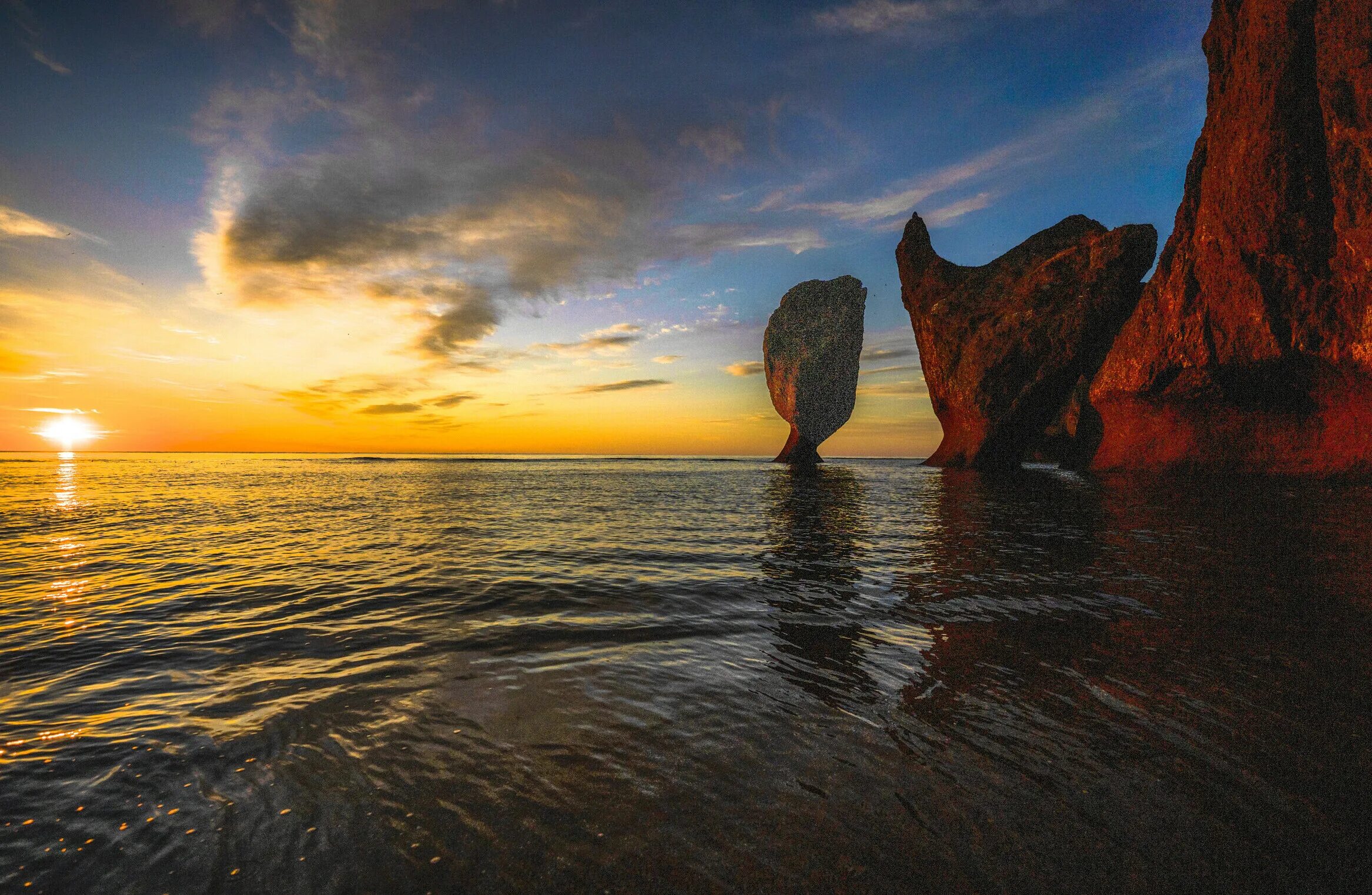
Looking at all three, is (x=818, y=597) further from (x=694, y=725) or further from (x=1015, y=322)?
(x=1015, y=322)

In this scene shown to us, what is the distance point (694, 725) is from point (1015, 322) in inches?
1838

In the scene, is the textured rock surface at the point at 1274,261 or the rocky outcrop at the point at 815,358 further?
the rocky outcrop at the point at 815,358

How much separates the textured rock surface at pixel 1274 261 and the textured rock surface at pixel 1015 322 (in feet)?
25.1

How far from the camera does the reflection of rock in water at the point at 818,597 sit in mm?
5055

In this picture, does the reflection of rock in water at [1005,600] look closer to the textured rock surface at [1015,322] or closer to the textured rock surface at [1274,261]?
the textured rock surface at [1274,261]

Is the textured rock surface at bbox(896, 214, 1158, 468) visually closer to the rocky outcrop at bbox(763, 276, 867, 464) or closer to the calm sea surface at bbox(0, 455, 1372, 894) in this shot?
the calm sea surface at bbox(0, 455, 1372, 894)

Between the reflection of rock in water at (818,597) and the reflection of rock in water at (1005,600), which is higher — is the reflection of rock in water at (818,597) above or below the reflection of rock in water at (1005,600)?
below

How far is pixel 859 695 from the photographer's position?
455 cm

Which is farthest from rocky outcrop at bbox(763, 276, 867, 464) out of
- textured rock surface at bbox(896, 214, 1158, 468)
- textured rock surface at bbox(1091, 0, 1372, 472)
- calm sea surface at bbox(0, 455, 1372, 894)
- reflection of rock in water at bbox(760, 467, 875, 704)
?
calm sea surface at bbox(0, 455, 1372, 894)

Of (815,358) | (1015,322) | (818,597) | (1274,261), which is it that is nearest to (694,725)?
(818,597)

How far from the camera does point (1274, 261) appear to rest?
79.3 ft

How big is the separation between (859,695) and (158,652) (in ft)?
25.4

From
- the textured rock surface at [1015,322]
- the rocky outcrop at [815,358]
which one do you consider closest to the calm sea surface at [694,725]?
the textured rock surface at [1015,322]

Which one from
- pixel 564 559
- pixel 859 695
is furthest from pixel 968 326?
pixel 859 695
